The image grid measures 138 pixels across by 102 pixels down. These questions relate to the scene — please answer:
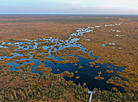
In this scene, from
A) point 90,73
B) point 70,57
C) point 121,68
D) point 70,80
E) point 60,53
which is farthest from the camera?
point 60,53

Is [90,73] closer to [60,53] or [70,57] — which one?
[70,57]

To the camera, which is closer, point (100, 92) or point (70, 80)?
point (100, 92)

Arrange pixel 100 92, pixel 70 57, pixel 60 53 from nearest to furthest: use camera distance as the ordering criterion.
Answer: pixel 100 92 < pixel 70 57 < pixel 60 53

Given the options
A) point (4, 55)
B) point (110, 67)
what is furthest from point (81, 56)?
point (4, 55)

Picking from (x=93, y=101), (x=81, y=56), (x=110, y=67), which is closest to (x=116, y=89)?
(x=93, y=101)

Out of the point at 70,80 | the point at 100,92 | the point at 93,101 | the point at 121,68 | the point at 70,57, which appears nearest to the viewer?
the point at 93,101

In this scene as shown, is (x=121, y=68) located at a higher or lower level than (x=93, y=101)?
higher

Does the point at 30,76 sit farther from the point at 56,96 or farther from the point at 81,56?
the point at 81,56

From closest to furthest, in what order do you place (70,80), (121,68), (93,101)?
(93,101), (70,80), (121,68)

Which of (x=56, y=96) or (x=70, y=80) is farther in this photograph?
(x=70, y=80)

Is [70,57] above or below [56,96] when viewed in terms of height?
above
